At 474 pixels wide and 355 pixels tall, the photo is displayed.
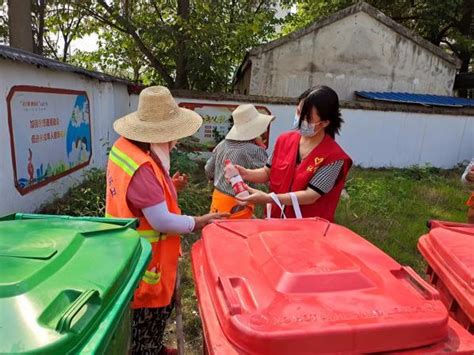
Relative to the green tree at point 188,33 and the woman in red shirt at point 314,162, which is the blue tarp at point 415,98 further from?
the woman in red shirt at point 314,162

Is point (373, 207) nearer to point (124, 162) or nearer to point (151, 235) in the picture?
point (151, 235)

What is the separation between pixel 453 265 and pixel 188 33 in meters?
8.46

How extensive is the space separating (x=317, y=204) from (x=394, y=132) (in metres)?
7.37

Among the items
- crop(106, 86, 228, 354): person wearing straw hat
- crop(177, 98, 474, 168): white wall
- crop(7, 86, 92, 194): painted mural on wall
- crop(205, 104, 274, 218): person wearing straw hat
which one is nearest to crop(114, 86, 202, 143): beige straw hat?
crop(106, 86, 228, 354): person wearing straw hat

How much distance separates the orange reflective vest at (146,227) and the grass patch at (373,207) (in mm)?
955

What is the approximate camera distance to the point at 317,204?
2281 millimetres

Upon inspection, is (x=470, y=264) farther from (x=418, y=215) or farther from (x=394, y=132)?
(x=394, y=132)

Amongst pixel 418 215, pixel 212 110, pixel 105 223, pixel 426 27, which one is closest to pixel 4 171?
pixel 105 223

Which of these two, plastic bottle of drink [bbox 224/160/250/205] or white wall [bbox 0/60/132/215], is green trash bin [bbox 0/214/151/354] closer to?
plastic bottle of drink [bbox 224/160/250/205]

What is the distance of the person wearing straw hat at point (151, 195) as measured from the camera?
1.71 meters

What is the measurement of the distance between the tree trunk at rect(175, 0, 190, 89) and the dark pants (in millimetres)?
8179

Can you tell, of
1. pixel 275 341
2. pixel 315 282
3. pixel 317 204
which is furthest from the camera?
pixel 317 204

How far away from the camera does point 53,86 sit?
4465mm

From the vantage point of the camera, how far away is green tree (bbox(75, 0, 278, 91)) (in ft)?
30.2
